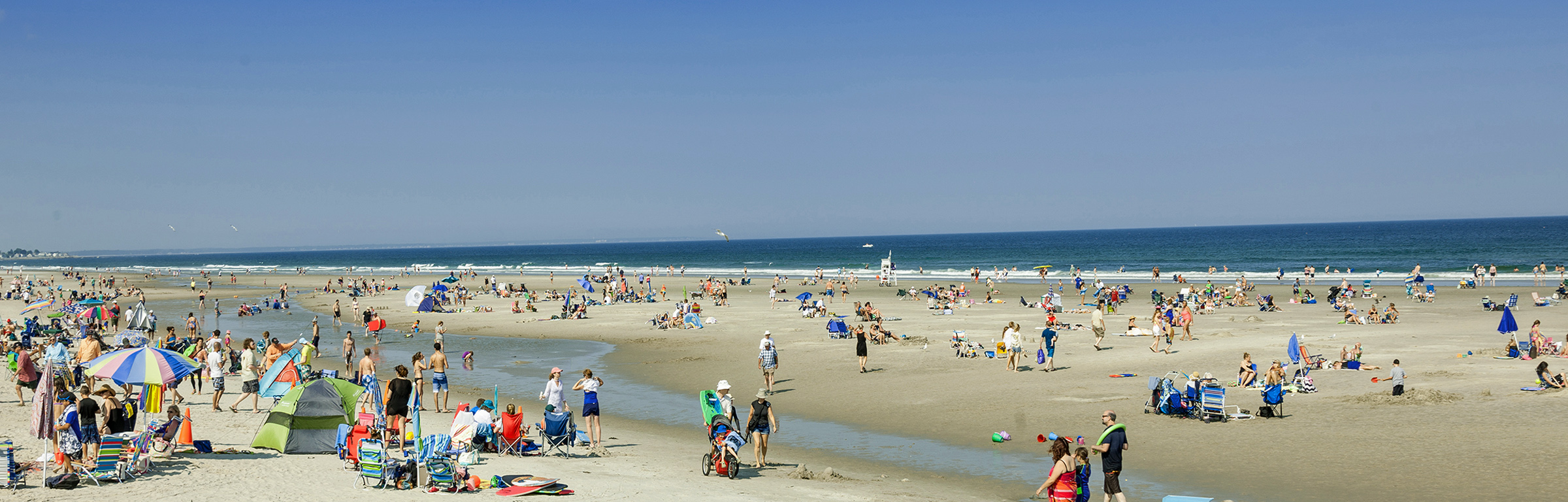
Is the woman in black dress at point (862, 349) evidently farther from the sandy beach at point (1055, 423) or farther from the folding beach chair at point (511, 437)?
the folding beach chair at point (511, 437)

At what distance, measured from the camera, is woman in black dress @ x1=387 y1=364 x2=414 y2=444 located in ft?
40.4

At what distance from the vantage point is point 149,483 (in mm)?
9859

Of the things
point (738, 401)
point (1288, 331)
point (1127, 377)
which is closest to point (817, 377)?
point (738, 401)

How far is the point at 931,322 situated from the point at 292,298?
137ft

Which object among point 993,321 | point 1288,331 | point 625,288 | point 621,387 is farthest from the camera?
point 625,288

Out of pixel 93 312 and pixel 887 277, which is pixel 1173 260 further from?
pixel 93 312

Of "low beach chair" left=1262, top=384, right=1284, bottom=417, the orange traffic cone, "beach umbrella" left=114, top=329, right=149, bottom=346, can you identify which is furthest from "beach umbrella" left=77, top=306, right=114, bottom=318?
"low beach chair" left=1262, top=384, right=1284, bottom=417

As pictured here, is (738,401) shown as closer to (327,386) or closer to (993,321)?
(327,386)

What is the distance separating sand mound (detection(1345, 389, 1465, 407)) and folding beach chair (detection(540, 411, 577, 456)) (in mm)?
11973

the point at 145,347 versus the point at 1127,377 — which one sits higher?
the point at 145,347

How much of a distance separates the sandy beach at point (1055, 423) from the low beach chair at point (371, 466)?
0.89 ft

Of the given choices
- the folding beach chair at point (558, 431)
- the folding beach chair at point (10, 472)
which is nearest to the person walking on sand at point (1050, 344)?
the folding beach chair at point (558, 431)

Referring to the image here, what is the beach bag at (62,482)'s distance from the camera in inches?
373

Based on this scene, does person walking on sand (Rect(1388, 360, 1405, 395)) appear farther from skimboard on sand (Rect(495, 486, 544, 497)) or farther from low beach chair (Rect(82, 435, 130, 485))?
low beach chair (Rect(82, 435, 130, 485))
